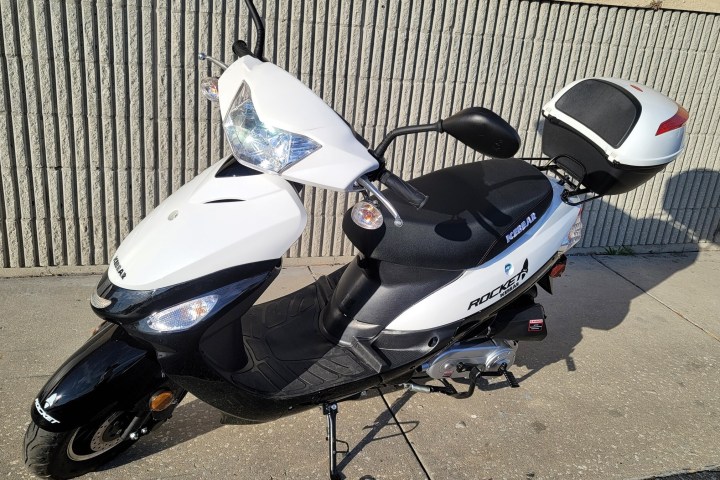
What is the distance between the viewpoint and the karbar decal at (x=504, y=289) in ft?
8.24

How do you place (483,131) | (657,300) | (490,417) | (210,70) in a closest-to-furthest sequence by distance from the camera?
(483,131)
(490,417)
(210,70)
(657,300)

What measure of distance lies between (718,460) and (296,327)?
74.5 inches

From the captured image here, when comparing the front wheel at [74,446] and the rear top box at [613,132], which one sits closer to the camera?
the front wheel at [74,446]

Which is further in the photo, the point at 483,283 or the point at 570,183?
the point at 570,183

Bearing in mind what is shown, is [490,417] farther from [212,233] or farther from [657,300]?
[657,300]

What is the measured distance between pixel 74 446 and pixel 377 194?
1.39m

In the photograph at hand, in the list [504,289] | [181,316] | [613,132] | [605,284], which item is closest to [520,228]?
[504,289]

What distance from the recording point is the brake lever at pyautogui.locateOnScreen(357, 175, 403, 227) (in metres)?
Answer: 1.94

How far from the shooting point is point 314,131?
1984 millimetres

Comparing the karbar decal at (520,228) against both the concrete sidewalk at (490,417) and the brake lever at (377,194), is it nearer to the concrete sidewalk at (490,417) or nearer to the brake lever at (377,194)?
the brake lever at (377,194)

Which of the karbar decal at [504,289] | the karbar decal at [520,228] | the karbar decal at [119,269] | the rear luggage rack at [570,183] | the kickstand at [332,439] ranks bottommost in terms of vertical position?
the kickstand at [332,439]

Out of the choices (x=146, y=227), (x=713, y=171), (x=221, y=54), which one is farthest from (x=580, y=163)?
(x=713, y=171)

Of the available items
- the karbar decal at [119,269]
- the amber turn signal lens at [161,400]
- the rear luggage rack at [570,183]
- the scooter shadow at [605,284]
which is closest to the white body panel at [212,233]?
the karbar decal at [119,269]

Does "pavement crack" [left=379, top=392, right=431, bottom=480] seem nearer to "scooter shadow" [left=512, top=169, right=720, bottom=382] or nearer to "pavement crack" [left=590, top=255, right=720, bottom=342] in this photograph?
"scooter shadow" [left=512, top=169, right=720, bottom=382]
